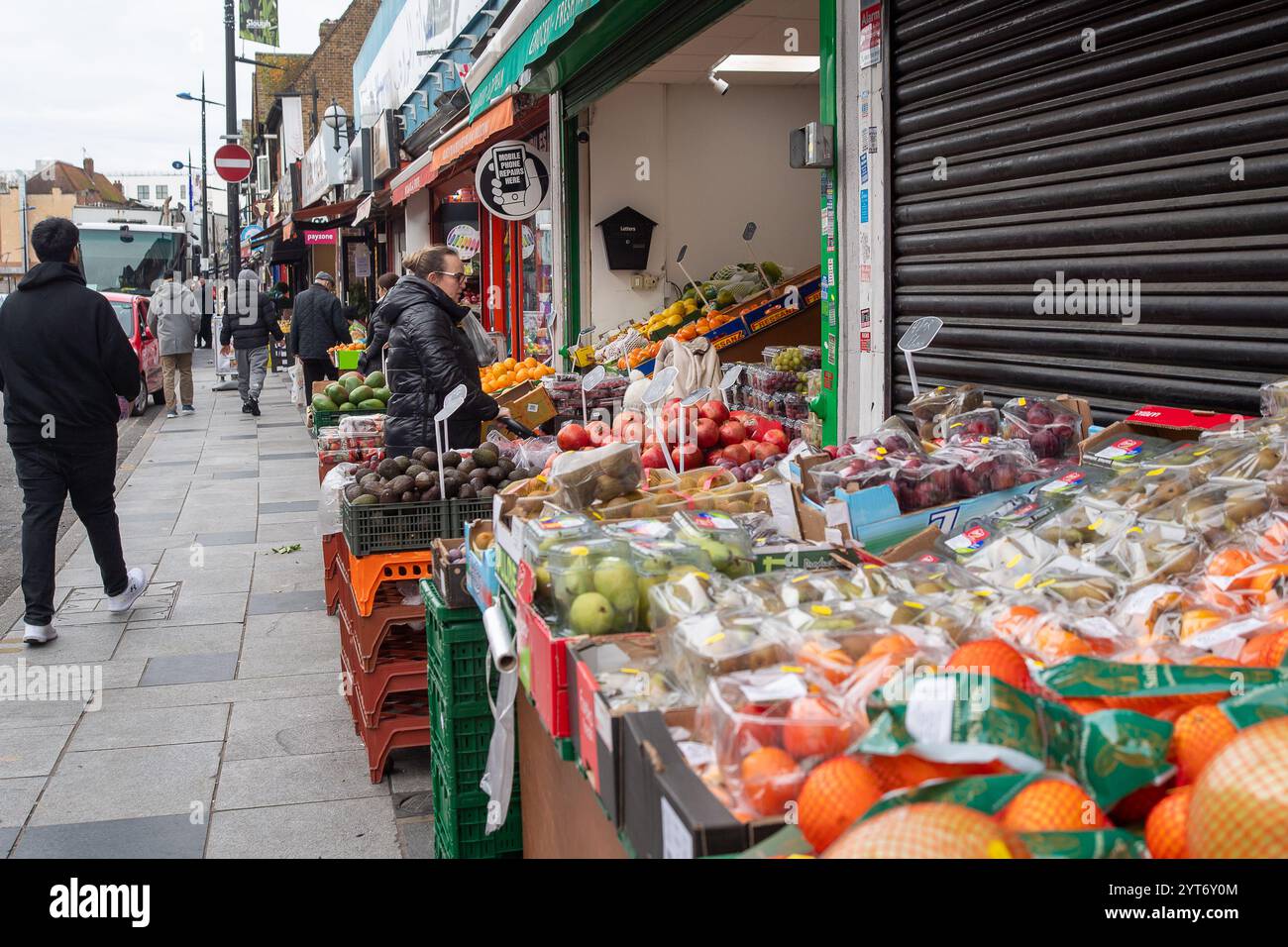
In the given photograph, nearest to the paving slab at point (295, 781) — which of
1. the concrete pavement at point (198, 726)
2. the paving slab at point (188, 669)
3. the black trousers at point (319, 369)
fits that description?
the concrete pavement at point (198, 726)

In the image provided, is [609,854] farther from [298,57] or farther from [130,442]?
[298,57]

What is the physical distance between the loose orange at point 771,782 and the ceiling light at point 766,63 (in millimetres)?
9928

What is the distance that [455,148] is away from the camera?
12.9m

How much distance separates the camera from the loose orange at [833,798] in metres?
1.63

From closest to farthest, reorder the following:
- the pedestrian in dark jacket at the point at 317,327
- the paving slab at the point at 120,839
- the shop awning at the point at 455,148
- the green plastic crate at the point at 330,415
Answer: the paving slab at the point at 120,839
the green plastic crate at the point at 330,415
the shop awning at the point at 455,148
the pedestrian in dark jacket at the point at 317,327

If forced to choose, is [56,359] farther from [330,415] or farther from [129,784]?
[330,415]

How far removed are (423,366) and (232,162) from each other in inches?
654

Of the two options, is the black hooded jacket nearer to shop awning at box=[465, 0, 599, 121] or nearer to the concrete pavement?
the concrete pavement

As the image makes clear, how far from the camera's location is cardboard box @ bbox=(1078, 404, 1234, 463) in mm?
3602

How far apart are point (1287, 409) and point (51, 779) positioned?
15.3 ft

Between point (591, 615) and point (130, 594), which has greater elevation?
point (591, 615)

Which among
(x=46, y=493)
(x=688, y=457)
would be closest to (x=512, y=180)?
(x=46, y=493)

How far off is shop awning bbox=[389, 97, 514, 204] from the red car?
4.99 metres

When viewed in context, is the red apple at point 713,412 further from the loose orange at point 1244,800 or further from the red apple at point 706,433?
the loose orange at point 1244,800
